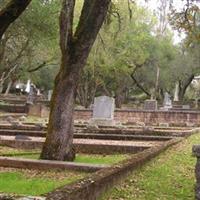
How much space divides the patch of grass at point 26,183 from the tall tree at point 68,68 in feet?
5.84

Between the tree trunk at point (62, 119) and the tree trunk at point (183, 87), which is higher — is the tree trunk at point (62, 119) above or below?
below

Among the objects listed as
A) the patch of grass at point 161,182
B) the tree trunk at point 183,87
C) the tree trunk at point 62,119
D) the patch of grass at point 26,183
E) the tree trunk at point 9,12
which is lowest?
the patch of grass at point 26,183

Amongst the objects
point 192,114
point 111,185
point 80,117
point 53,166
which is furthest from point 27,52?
point 111,185

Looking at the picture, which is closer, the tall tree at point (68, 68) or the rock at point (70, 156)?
the tall tree at point (68, 68)

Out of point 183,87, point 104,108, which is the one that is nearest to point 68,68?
point 104,108

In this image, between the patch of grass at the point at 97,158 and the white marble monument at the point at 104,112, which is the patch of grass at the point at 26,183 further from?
the white marble monument at the point at 104,112

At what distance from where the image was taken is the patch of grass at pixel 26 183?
847 cm

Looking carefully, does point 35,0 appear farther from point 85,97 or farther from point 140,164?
point 85,97

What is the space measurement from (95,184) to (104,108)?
2183 centimetres

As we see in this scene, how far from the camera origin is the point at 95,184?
285 inches

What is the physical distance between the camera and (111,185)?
324 inches

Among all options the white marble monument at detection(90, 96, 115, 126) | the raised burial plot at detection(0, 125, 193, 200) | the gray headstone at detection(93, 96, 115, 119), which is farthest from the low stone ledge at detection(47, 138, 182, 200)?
the gray headstone at detection(93, 96, 115, 119)

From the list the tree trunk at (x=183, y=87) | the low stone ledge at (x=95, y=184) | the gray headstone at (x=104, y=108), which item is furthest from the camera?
the tree trunk at (x=183, y=87)

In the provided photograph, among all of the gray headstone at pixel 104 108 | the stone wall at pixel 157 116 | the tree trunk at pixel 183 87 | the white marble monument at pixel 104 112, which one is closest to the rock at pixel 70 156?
the white marble monument at pixel 104 112
